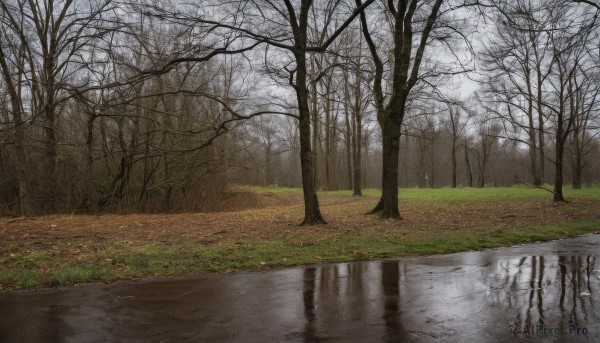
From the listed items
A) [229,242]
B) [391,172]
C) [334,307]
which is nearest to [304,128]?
[391,172]

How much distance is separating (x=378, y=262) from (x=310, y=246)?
80.4 inches

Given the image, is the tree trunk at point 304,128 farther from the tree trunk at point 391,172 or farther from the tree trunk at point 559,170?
the tree trunk at point 559,170

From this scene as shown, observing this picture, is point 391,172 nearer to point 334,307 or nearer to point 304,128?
point 304,128

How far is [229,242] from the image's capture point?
10.4 m

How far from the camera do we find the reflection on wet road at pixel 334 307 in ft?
14.9

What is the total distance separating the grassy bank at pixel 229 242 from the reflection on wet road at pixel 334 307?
2.70 feet

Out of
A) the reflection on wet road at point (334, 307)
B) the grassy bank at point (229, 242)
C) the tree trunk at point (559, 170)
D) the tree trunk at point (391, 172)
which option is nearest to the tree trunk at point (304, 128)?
the grassy bank at point (229, 242)

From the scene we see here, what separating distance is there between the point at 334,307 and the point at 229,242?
17.7ft

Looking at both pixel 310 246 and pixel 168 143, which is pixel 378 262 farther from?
pixel 168 143

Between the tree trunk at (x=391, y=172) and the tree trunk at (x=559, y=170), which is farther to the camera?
the tree trunk at (x=559, y=170)

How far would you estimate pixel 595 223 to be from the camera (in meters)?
13.3

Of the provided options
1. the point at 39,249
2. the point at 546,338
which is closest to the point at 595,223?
the point at 546,338

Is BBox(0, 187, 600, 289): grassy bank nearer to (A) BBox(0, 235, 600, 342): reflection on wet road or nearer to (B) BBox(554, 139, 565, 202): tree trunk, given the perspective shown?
(A) BBox(0, 235, 600, 342): reflection on wet road

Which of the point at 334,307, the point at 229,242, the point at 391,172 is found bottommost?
the point at 334,307
